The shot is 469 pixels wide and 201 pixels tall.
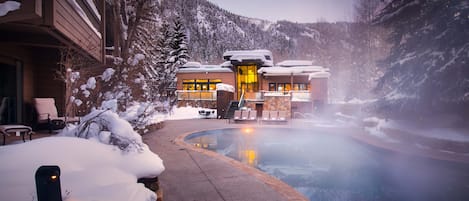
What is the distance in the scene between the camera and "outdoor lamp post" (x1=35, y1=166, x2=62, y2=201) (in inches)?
74.7

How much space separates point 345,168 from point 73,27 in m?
7.71

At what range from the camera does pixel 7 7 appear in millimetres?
3672

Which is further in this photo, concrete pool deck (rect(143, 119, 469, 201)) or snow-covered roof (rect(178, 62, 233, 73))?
snow-covered roof (rect(178, 62, 233, 73))

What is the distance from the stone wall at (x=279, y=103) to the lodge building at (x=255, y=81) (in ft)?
3.23

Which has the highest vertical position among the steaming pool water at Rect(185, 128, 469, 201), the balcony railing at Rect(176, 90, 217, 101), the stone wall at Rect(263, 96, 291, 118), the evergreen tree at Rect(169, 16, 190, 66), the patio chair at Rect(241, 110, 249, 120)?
the evergreen tree at Rect(169, 16, 190, 66)

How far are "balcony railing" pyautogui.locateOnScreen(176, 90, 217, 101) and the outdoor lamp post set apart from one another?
22.7 metres

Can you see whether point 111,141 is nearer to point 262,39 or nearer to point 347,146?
point 347,146

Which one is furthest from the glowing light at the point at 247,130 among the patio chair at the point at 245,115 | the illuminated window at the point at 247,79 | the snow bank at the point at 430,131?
the illuminated window at the point at 247,79

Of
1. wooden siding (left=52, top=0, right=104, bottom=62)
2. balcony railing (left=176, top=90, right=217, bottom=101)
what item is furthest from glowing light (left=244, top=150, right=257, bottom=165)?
balcony railing (left=176, top=90, right=217, bottom=101)

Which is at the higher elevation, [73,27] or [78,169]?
[73,27]

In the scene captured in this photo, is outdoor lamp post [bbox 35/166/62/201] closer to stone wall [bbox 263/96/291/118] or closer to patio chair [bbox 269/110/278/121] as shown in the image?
patio chair [bbox 269/110/278/121]

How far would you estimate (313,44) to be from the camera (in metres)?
45.2

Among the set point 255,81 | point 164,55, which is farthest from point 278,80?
point 164,55

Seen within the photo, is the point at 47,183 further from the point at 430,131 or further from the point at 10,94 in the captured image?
the point at 430,131
